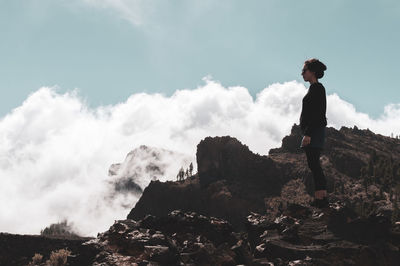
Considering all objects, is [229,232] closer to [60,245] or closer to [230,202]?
[60,245]

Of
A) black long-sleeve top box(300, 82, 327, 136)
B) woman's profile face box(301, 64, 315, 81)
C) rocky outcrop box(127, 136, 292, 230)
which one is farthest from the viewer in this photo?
rocky outcrop box(127, 136, 292, 230)

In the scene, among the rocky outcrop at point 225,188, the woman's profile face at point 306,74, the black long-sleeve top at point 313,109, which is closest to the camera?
the black long-sleeve top at point 313,109

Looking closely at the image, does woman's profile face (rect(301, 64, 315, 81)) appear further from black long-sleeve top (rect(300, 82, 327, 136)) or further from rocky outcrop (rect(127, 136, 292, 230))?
rocky outcrop (rect(127, 136, 292, 230))

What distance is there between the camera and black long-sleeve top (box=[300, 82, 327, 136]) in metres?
10.4

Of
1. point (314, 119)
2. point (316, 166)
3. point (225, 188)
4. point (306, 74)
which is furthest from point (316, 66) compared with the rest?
point (225, 188)

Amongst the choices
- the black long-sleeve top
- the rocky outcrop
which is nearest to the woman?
the black long-sleeve top

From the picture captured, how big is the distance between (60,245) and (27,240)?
833 centimetres

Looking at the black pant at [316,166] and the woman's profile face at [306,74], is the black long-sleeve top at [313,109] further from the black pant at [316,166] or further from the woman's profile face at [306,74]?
the black pant at [316,166]

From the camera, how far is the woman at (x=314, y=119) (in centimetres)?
1036

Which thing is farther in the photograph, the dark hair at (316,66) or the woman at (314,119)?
the dark hair at (316,66)

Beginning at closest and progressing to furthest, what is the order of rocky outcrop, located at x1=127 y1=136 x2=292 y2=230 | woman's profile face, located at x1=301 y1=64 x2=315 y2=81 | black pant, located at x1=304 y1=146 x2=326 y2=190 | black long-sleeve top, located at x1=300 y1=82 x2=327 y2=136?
black long-sleeve top, located at x1=300 y1=82 x2=327 y2=136 → black pant, located at x1=304 y1=146 x2=326 y2=190 → woman's profile face, located at x1=301 y1=64 x2=315 y2=81 → rocky outcrop, located at x1=127 y1=136 x2=292 y2=230

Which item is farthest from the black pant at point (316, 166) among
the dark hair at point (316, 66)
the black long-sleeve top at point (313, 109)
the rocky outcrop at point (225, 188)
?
the rocky outcrop at point (225, 188)

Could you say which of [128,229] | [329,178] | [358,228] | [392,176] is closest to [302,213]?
[358,228]

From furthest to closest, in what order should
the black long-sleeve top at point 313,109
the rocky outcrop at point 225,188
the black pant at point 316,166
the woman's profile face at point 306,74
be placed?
the rocky outcrop at point 225,188 → the woman's profile face at point 306,74 → the black pant at point 316,166 → the black long-sleeve top at point 313,109
